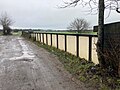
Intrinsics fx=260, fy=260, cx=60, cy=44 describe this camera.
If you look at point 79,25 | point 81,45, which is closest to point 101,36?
point 81,45

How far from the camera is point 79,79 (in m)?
8.27

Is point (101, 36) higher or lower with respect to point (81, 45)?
higher

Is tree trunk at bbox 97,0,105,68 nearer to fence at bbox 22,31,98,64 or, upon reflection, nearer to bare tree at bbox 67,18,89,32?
fence at bbox 22,31,98,64

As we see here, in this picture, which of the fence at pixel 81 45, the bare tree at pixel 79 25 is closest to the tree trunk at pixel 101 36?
the fence at pixel 81 45

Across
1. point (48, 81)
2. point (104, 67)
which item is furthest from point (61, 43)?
point (48, 81)

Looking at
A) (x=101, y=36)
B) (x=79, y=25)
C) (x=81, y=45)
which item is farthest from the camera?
(x=79, y=25)

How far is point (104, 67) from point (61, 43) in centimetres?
1094

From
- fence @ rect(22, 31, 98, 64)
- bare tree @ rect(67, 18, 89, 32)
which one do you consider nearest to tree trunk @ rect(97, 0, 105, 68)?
fence @ rect(22, 31, 98, 64)

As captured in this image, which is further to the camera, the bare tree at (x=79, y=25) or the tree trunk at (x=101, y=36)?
the bare tree at (x=79, y=25)

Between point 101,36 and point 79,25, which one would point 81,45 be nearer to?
point 101,36

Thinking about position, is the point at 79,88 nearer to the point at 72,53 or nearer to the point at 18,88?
the point at 18,88

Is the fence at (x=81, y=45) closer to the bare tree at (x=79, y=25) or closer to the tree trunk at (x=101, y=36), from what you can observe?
the tree trunk at (x=101, y=36)

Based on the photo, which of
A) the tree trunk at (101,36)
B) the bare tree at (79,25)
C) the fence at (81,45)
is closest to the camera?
the tree trunk at (101,36)

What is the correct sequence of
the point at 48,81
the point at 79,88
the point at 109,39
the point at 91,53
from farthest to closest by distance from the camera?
the point at 91,53
the point at 109,39
the point at 48,81
the point at 79,88
